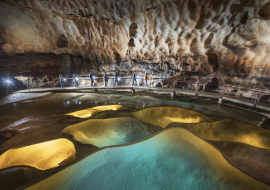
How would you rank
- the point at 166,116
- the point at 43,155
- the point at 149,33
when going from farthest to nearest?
the point at 149,33 → the point at 166,116 → the point at 43,155

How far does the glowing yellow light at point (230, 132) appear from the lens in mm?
2736

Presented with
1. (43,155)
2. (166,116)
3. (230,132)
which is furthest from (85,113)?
(230,132)

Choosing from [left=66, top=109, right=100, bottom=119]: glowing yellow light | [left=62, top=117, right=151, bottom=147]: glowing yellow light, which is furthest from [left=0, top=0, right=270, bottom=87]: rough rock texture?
[left=62, top=117, right=151, bottom=147]: glowing yellow light

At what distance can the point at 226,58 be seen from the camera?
25.9 ft

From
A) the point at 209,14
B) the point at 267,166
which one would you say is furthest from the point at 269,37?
the point at 267,166

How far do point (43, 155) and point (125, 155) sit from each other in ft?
5.27

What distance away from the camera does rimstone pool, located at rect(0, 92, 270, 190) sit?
1526 millimetres

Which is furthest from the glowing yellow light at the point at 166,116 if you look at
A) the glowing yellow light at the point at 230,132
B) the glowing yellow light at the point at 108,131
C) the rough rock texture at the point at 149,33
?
the rough rock texture at the point at 149,33

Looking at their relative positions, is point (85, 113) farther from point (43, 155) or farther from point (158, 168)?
point (158, 168)

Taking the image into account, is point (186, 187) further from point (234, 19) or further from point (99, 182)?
point (234, 19)

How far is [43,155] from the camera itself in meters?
2.33

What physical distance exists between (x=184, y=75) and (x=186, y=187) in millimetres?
8832

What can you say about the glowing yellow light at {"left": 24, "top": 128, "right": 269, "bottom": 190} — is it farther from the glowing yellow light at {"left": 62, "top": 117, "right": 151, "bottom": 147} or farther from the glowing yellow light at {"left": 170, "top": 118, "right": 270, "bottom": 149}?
the glowing yellow light at {"left": 170, "top": 118, "right": 270, "bottom": 149}

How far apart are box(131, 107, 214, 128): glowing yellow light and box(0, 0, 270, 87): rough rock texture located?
549 cm
